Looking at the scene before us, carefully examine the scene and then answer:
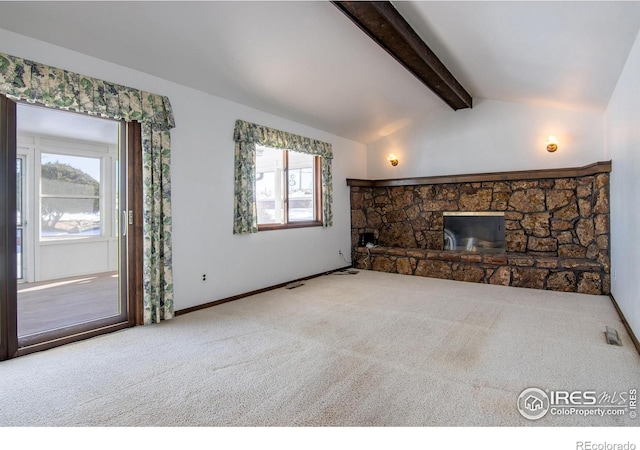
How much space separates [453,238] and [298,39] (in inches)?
159

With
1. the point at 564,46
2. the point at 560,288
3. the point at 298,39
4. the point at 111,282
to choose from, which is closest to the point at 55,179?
the point at 111,282

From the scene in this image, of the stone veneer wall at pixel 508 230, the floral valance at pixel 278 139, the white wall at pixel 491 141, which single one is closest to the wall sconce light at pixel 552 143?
the white wall at pixel 491 141

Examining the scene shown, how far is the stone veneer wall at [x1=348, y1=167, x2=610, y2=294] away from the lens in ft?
14.7

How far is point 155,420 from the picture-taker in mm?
1828

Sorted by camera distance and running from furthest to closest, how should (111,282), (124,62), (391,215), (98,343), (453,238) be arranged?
(391,215) → (453,238) → (111,282) → (124,62) → (98,343)

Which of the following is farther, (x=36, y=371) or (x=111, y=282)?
(x=111, y=282)

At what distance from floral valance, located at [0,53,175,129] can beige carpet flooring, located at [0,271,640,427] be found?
1950mm

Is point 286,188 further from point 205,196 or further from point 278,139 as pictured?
point 205,196

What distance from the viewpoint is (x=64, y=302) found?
13.7ft

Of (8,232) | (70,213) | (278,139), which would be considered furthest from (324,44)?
(70,213)

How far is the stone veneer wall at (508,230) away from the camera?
4.48 m

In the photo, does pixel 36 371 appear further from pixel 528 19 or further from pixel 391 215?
pixel 391 215

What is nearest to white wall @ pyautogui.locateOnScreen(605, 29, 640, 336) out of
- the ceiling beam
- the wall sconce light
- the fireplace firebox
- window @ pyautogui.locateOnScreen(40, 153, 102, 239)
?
the wall sconce light

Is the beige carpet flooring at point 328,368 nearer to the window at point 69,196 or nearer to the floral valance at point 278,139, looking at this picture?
the floral valance at point 278,139
